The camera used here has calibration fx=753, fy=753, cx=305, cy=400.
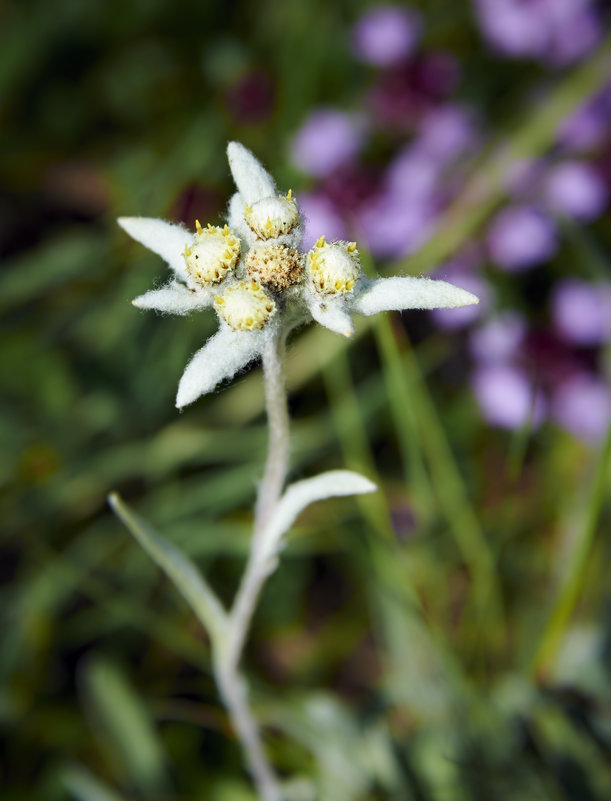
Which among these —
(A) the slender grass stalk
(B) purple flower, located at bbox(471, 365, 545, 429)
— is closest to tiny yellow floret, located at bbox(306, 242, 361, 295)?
(A) the slender grass stalk

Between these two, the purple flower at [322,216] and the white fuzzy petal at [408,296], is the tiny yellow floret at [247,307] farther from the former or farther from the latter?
the purple flower at [322,216]

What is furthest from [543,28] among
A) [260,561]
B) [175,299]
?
[260,561]

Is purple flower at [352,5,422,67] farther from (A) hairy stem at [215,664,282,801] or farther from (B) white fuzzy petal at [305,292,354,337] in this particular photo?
(A) hairy stem at [215,664,282,801]

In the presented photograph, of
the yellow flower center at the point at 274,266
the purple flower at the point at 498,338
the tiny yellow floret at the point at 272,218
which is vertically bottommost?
the yellow flower center at the point at 274,266

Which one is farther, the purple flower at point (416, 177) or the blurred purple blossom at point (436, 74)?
the blurred purple blossom at point (436, 74)

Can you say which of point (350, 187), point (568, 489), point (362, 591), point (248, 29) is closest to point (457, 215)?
point (350, 187)

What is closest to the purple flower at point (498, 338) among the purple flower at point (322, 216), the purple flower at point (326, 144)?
the purple flower at point (322, 216)

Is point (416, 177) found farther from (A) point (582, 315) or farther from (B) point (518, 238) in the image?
(A) point (582, 315)

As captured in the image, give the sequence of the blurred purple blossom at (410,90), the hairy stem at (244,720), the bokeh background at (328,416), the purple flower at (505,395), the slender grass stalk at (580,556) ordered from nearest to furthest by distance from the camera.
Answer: the hairy stem at (244,720) → the slender grass stalk at (580,556) → the bokeh background at (328,416) → the purple flower at (505,395) → the blurred purple blossom at (410,90)

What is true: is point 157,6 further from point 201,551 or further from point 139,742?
point 139,742
